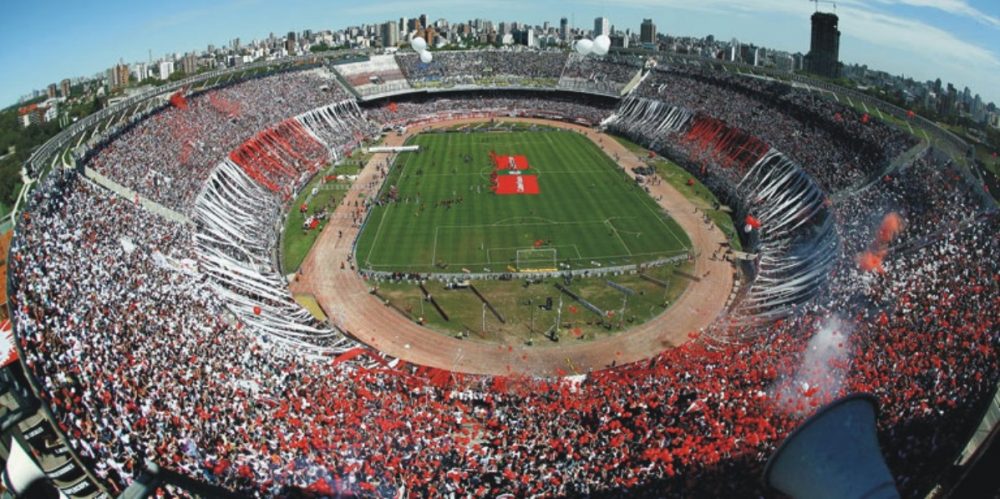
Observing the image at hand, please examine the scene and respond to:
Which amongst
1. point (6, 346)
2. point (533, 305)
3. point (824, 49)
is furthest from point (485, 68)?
point (6, 346)

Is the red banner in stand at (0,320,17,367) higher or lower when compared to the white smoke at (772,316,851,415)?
lower

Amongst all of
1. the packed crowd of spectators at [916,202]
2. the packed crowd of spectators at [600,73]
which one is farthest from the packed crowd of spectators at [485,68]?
the packed crowd of spectators at [916,202]

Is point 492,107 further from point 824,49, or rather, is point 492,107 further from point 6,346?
point 6,346

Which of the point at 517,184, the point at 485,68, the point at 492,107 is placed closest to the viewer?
the point at 517,184

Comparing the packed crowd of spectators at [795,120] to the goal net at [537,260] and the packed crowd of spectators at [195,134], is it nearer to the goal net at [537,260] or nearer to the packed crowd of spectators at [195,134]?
the goal net at [537,260]

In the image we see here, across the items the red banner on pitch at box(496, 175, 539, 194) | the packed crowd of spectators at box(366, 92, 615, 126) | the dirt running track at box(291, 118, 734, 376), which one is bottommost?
the dirt running track at box(291, 118, 734, 376)

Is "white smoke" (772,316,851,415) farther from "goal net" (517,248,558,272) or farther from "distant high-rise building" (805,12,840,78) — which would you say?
"distant high-rise building" (805,12,840,78)

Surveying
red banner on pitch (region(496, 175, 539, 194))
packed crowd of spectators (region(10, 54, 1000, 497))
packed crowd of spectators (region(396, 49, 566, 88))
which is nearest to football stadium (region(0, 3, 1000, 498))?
packed crowd of spectators (region(10, 54, 1000, 497))
